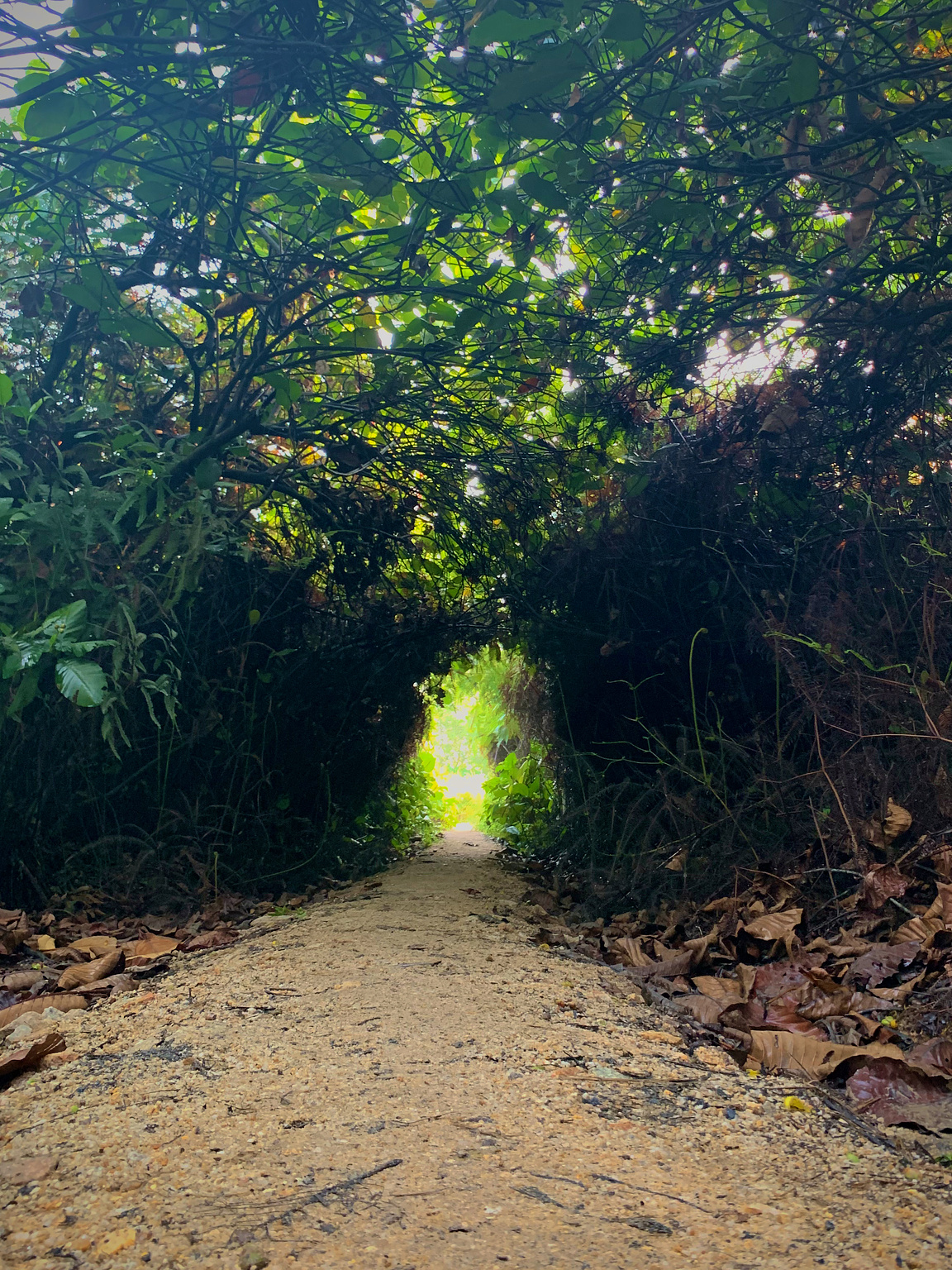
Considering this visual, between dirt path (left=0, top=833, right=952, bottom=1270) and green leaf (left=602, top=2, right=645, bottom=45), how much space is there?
2.72 meters

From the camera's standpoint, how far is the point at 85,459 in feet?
13.1

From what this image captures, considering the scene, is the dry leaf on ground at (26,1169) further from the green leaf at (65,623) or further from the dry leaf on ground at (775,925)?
the dry leaf on ground at (775,925)

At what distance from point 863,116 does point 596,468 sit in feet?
7.47

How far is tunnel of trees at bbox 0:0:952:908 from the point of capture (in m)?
2.68

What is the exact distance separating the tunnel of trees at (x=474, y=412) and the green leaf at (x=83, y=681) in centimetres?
2

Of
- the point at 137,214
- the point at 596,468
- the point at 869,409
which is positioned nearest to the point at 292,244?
the point at 137,214

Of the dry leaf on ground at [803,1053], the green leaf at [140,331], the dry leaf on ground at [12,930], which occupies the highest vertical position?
the green leaf at [140,331]

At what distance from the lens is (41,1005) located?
98.5 inches

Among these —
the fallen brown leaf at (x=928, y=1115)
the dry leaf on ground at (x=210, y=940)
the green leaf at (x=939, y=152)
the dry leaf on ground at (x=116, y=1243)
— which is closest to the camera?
the dry leaf on ground at (x=116, y=1243)

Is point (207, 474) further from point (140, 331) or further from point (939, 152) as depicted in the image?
point (939, 152)

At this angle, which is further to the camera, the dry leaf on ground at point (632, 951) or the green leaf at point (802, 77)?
the dry leaf on ground at point (632, 951)

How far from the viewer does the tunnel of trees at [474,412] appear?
2.68 m

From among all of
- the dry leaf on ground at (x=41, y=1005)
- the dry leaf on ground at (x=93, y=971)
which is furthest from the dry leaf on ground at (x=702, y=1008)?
the dry leaf on ground at (x=93, y=971)

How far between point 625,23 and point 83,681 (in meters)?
2.73
